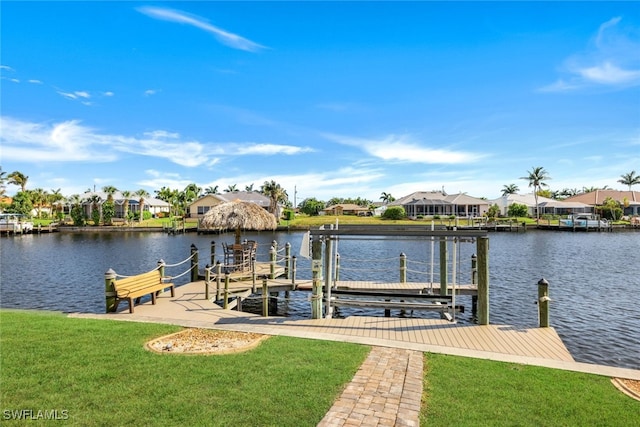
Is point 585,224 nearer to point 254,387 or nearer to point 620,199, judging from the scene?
point 620,199

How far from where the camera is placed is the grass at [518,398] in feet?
17.2

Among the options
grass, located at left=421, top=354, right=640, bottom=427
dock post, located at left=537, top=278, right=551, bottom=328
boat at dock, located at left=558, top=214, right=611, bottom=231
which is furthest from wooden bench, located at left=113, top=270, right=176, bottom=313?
boat at dock, located at left=558, top=214, right=611, bottom=231

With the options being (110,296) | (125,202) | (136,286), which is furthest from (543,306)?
(125,202)

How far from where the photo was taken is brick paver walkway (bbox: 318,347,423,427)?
5.20 m

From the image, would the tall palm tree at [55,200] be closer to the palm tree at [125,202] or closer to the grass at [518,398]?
the palm tree at [125,202]

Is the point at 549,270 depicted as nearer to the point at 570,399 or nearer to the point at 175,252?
the point at 570,399

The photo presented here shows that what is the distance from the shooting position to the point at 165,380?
20.6 feet

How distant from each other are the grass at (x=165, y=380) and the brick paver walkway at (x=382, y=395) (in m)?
0.22

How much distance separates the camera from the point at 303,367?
6.89m

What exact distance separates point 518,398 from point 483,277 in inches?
201

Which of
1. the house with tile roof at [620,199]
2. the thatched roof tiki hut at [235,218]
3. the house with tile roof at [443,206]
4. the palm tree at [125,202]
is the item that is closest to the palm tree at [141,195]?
the palm tree at [125,202]

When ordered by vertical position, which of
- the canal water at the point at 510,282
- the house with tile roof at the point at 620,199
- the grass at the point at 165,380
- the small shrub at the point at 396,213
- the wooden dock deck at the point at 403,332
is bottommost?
the canal water at the point at 510,282

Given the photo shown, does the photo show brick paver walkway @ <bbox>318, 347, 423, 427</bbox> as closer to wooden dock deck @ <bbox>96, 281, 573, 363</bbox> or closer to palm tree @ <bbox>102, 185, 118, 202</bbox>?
wooden dock deck @ <bbox>96, 281, 573, 363</bbox>

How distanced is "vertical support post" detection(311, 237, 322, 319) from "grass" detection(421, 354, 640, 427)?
4373 millimetres
